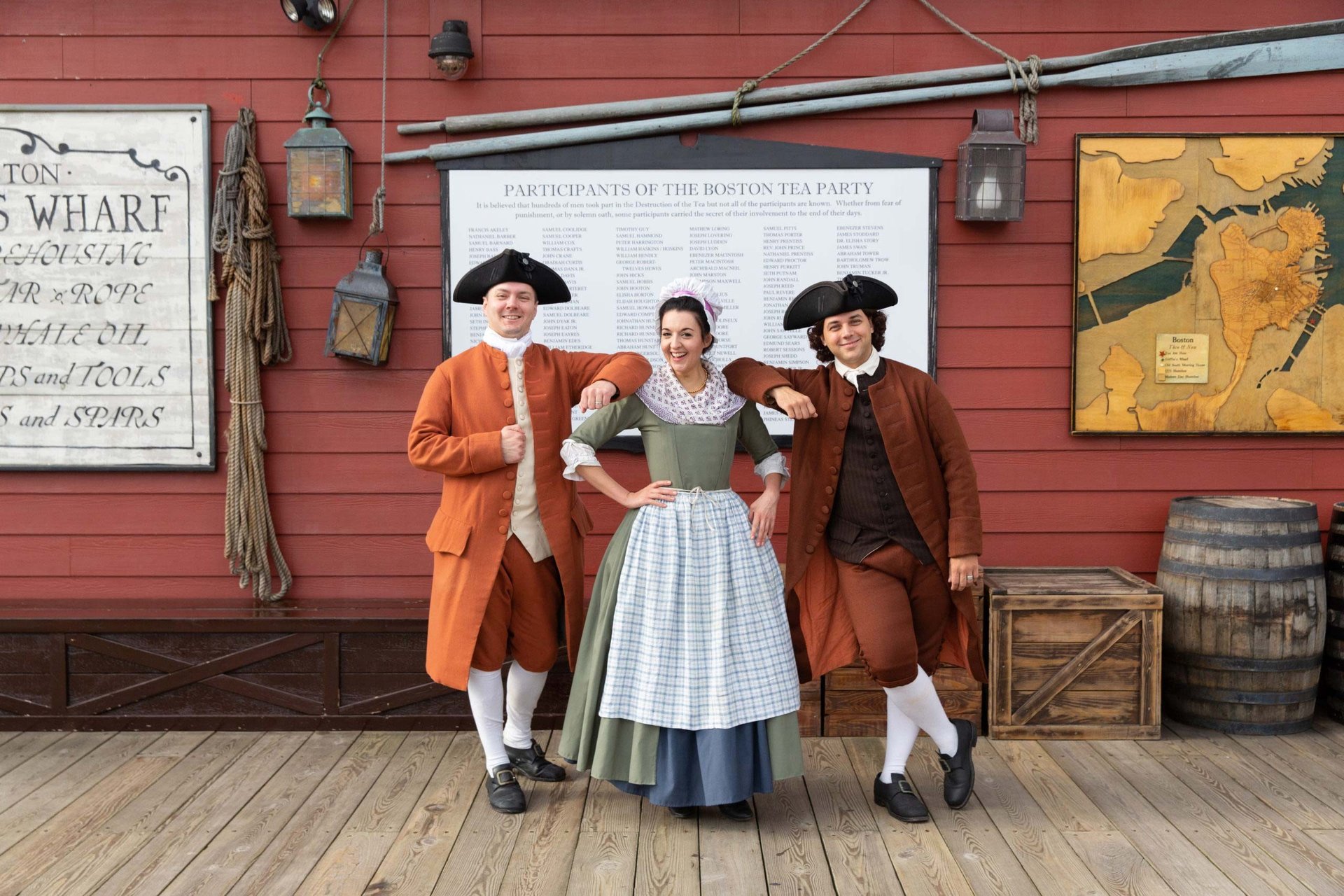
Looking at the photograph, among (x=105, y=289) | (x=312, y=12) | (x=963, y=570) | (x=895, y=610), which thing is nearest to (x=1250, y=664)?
(x=963, y=570)

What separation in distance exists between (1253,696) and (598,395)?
7.67ft

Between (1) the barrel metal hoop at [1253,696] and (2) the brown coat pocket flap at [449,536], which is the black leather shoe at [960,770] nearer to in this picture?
(1) the barrel metal hoop at [1253,696]

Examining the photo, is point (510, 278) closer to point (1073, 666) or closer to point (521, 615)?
point (521, 615)

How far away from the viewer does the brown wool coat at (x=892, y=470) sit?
9.25 feet

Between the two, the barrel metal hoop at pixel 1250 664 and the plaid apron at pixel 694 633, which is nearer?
the plaid apron at pixel 694 633

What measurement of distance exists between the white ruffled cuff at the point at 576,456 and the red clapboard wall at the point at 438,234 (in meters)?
0.94

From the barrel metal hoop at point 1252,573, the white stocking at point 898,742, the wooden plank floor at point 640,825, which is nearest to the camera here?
the wooden plank floor at point 640,825

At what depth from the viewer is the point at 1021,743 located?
3.45 metres

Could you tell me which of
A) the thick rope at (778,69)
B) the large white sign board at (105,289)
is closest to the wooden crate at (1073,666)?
the thick rope at (778,69)

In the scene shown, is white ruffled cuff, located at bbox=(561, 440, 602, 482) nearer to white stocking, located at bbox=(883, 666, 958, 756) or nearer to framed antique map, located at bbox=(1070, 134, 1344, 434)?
white stocking, located at bbox=(883, 666, 958, 756)

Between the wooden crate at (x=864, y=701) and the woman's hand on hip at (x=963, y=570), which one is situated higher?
the woman's hand on hip at (x=963, y=570)

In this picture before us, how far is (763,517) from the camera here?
112 inches

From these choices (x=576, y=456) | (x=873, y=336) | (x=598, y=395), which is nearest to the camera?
(x=598, y=395)

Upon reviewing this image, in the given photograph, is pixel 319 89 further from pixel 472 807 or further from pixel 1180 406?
pixel 1180 406
